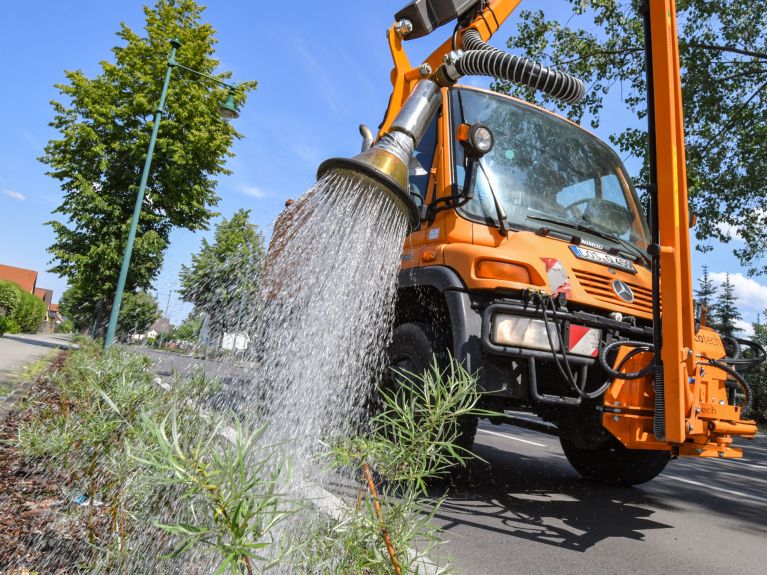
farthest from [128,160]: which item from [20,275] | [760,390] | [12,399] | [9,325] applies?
[20,275]

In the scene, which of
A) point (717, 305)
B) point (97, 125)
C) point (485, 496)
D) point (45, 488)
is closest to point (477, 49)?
point (485, 496)

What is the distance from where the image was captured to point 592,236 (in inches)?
161

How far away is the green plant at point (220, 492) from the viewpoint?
973 mm

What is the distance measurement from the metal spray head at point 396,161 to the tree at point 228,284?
4.21ft

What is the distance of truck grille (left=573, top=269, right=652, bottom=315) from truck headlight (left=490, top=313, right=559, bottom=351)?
48 centimetres

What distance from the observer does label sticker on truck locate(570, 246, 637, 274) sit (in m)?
3.73

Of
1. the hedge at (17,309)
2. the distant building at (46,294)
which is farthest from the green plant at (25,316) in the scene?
the distant building at (46,294)

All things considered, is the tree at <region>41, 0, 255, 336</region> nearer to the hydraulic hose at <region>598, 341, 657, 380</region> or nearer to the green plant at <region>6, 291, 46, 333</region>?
the hydraulic hose at <region>598, 341, 657, 380</region>

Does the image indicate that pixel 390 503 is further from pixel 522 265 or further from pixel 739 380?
pixel 739 380

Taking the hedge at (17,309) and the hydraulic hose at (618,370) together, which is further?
the hedge at (17,309)

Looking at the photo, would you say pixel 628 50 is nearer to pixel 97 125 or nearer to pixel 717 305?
pixel 97 125

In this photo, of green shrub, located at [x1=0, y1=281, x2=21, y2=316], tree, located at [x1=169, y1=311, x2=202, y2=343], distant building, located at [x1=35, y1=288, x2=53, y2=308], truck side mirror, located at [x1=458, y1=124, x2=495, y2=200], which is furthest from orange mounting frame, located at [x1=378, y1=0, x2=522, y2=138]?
distant building, located at [x1=35, y1=288, x2=53, y2=308]

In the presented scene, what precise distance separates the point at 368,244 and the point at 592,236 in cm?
190

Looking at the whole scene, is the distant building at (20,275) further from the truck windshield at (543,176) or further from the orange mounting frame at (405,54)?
the truck windshield at (543,176)
